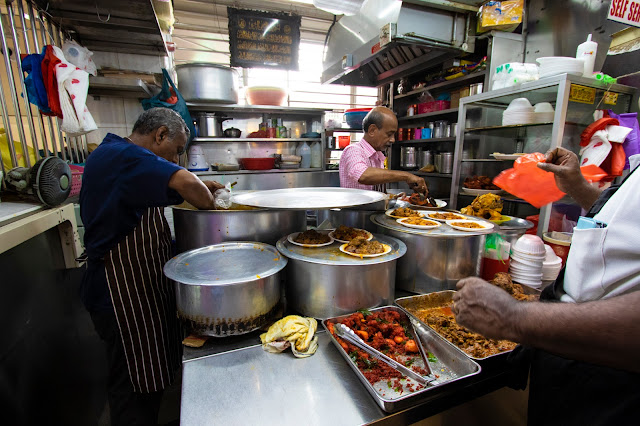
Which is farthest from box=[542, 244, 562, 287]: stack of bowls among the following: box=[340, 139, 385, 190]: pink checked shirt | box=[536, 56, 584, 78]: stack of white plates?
box=[536, 56, 584, 78]: stack of white plates

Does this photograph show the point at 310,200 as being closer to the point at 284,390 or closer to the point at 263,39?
the point at 284,390

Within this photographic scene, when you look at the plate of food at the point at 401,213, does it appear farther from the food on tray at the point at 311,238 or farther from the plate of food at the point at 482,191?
the plate of food at the point at 482,191

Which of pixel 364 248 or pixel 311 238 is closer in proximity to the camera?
pixel 364 248

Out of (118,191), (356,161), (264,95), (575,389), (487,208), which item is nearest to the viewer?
(575,389)

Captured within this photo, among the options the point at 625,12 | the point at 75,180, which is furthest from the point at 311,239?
the point at 625,12

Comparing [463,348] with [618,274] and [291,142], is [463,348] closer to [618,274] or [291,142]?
[618,274]

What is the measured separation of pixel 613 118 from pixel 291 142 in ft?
13.0

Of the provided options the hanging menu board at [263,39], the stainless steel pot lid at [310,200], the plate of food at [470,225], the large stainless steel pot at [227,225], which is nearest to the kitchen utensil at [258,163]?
the hanging menu board at [263,39]

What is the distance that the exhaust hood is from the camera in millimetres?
2332

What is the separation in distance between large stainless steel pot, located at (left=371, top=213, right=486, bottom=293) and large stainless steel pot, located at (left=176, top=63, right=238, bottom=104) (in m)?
3.37

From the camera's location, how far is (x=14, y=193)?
1746 mm

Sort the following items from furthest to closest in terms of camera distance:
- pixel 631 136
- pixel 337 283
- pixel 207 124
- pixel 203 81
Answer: pixel 207 124
pixel 203 81
pixel 631 136
pixel 337 283

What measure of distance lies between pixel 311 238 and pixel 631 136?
2.81m

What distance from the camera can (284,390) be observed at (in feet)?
3.05
